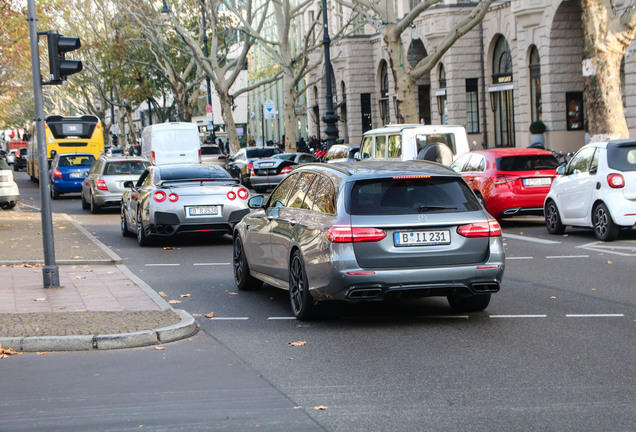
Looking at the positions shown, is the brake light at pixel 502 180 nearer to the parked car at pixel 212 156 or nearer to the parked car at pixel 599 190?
the parked car at pixel 599 190

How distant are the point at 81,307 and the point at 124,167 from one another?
17.0 meters

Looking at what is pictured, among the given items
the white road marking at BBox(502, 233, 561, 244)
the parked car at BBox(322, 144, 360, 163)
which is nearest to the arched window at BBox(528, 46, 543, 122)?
the parked car at BBox(322, 144, 360, 163)

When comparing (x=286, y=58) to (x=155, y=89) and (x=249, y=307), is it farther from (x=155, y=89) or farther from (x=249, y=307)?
(x=249, y=307)

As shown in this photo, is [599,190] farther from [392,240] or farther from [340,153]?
[340,153]

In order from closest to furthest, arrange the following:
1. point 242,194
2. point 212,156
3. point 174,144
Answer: point 242,194 < point 174,144 < point 212,156

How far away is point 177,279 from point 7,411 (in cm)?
668

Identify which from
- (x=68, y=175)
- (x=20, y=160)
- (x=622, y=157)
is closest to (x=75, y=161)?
(x=68, y=175)

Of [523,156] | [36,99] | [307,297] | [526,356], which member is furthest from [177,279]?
[523,156]

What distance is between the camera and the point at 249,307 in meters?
10.4

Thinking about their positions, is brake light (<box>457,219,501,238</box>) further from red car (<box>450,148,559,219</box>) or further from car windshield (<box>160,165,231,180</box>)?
red car (<box>450,148,559,219</box>)

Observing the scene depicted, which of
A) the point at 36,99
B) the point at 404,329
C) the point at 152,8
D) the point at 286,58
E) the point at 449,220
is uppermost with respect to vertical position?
the point at 152,8

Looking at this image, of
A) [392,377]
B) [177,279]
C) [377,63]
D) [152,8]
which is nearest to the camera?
[392,377]

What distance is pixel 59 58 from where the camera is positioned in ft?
38.2

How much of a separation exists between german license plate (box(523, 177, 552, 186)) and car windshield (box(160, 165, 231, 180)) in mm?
5599
